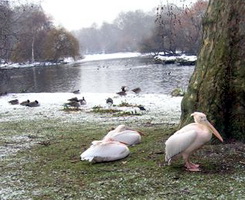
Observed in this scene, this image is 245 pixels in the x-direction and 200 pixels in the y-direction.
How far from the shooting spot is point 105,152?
722 centimetres

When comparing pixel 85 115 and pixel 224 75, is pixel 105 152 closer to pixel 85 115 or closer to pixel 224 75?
pixel 224 75

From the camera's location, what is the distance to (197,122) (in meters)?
6.35

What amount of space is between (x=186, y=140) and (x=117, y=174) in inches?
50.1

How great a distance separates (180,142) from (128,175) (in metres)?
0.99

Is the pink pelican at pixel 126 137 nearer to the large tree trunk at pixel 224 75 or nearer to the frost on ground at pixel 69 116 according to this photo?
the large tree trunk at pixel 224 75

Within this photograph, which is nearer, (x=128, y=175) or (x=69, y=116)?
(x=128, y=175)

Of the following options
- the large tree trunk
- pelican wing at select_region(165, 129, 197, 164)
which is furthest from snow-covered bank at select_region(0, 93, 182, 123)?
pelican wing at select_region(165, 129, 197, 164)

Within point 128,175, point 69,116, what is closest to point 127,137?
point 128,175

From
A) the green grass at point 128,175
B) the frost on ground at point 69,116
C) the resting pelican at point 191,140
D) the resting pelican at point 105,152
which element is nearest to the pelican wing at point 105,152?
the resting pelican at point 105,152

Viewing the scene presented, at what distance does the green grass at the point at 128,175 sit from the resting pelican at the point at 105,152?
11cm

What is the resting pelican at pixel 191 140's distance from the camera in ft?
20.0

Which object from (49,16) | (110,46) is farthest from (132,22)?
(49,16)

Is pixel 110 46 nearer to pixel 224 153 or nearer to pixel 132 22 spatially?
pixel 132 22

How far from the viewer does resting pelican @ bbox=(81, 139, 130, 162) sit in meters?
7.18
